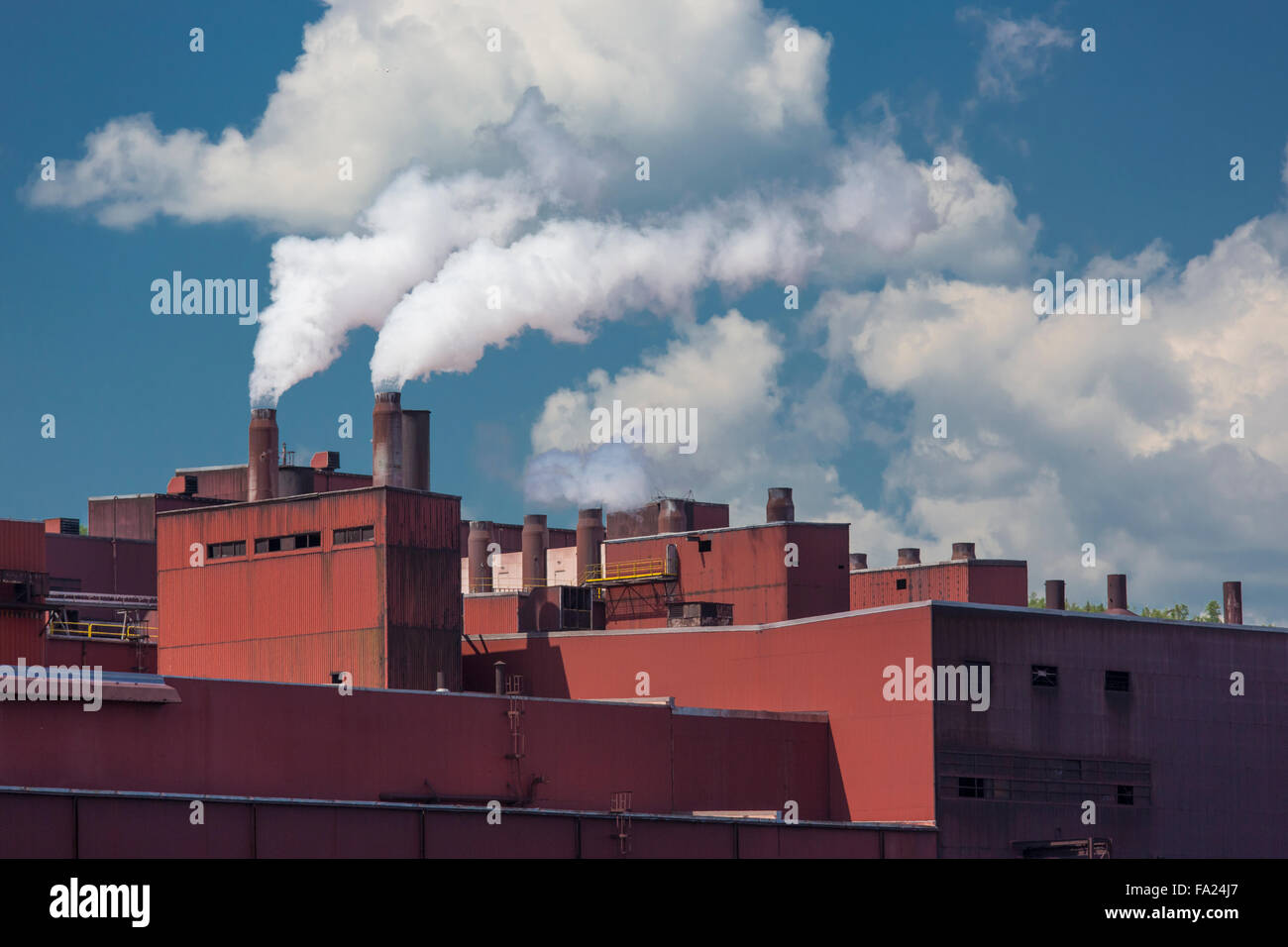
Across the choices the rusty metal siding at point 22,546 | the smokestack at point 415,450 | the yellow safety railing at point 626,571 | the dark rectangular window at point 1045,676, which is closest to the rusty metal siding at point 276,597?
the smokestack at point 415,450

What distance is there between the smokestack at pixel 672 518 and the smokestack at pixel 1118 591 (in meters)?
21.5

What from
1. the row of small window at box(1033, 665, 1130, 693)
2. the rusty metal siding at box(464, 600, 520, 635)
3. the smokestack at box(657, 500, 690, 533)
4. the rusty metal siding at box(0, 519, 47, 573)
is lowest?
the row of small window at box(1033, 665, 1130, 693)

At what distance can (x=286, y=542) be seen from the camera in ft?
210

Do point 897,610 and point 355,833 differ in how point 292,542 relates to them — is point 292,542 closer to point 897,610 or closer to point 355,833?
point 897,610

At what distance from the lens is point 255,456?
66.9m

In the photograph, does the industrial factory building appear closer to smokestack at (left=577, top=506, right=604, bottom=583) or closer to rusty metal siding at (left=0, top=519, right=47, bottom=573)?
rusty metal siding at (left=0, top=519, right=47, bottom=573)

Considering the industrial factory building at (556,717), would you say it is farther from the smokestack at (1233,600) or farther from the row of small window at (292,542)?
the smokestack at (1233,600)

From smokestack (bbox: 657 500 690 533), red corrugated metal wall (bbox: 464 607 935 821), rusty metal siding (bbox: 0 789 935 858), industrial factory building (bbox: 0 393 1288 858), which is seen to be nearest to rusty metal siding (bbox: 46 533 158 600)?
industrial factory building (bbox: 0 393 1288 858)

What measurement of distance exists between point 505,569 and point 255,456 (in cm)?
2811

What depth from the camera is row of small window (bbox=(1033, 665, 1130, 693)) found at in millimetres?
56156

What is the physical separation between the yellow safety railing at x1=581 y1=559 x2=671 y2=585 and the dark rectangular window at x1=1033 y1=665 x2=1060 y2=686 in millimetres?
24885

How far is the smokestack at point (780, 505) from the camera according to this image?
82000 mm

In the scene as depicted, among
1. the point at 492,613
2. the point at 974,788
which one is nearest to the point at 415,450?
the point at 492,613
